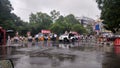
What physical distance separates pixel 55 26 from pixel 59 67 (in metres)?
A: 91.9

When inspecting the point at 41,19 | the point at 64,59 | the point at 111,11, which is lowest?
the point at 64,59

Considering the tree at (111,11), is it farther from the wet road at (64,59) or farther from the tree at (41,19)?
the tree at (41,19)

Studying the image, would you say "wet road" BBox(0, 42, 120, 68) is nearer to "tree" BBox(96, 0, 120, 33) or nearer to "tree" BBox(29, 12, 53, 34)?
"tree" BBox(96, 0, 120, 33)

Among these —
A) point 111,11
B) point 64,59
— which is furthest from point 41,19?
point 64,59

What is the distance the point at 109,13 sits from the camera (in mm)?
36312

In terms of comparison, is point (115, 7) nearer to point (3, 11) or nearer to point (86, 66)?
point (86, 66)

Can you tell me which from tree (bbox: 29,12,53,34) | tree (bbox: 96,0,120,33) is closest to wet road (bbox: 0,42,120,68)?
tree (bbox: 96,0,120,33)

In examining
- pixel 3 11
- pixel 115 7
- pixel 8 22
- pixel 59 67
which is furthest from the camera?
pixel 3 11

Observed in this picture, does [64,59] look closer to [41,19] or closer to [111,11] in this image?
[111,11]

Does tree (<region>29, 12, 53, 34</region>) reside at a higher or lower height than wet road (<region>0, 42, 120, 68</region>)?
higher

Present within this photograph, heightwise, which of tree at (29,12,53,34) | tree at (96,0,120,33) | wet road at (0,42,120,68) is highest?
tree at (29,12,53,34)

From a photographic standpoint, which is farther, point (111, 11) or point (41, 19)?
point (41, 19)

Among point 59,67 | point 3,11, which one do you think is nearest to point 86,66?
point 59,67

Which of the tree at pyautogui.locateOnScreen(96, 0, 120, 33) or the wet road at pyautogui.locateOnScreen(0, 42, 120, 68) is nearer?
Answer: the wet road at pyautogui.locateOnScreen(0, 42, 120, 68)
